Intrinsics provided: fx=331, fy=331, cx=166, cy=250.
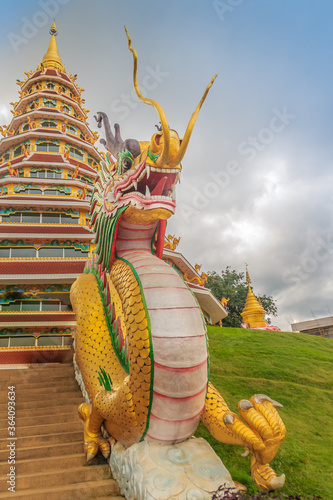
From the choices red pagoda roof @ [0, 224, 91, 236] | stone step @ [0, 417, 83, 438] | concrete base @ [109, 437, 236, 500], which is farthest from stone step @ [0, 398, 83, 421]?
red pagoda roof @ [0, 224, 91, 236]

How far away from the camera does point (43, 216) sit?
9547 mm

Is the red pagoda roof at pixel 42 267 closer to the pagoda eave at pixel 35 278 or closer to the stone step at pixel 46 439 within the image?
the pagoda eave at pixel 35 278

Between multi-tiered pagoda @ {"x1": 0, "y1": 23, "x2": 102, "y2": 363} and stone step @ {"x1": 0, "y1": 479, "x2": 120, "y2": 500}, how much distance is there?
3.77 m

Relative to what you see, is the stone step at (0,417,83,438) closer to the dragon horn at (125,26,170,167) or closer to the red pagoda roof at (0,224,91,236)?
the dragon horn at (125,26,170,167)

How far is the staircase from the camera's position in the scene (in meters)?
2.98

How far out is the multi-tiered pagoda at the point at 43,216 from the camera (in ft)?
23.9

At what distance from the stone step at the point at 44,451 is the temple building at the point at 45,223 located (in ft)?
10.2

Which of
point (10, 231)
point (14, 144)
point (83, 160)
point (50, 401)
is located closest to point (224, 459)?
point (50, 401)

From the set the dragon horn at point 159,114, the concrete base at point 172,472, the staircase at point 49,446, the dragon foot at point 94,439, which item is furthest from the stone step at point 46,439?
the dragon horn at point 159,114

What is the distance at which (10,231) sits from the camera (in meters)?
8.30

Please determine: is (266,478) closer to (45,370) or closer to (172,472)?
(172,472)

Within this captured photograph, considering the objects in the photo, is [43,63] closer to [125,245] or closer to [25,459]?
[125,245]

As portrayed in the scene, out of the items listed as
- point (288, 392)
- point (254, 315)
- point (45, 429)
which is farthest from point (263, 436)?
point (254, 315)

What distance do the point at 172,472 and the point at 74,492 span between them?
3.78ft
